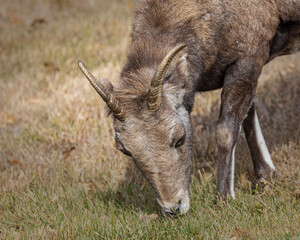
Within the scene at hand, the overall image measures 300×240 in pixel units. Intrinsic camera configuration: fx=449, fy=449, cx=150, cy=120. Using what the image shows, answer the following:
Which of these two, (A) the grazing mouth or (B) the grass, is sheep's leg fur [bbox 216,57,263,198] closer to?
(B) the grass

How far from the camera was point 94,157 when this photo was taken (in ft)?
21.3

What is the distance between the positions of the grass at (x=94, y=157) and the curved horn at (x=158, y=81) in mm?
808

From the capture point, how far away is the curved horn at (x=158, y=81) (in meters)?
4.00

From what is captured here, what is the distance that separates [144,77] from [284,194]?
75.0 inches

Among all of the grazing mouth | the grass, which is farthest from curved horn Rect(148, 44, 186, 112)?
the grazing mouth

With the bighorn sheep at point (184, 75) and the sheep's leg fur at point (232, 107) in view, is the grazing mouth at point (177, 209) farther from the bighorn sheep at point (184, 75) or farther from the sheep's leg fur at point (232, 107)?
the sheep's leg fur at point (232, 107)

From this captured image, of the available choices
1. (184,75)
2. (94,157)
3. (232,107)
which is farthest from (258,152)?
(94,157)

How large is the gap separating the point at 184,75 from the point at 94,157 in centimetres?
242

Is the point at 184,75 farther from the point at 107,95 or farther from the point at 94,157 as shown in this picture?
the point at 94,157

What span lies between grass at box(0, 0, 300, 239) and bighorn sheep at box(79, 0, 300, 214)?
419mm

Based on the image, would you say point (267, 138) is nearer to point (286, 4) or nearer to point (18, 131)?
point (286, 4)

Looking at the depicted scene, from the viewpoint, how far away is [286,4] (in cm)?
513

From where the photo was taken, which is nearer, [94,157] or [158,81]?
Result: [158,81]

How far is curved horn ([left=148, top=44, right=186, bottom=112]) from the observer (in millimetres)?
4000
